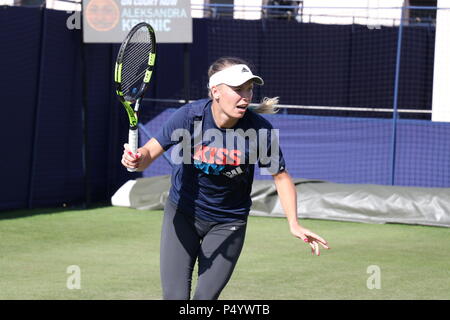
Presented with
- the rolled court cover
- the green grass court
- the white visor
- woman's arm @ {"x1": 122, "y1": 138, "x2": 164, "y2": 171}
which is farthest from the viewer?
the rolled court cover

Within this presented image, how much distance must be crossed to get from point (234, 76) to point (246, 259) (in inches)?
184

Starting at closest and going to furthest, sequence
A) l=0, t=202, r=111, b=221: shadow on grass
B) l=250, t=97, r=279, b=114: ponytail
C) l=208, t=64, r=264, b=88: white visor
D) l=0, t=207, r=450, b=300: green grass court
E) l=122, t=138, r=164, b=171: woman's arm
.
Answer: l=122, t=138, r=164, b=171: woman's arm, l=208, t=64, r=264, b=88: white visor, l=250, t=97, r=279, b=114: ponytail, l=0, t=207, r=450, b=300: green grass court, l=0, t=202, r=111, b=221: shadow on grass

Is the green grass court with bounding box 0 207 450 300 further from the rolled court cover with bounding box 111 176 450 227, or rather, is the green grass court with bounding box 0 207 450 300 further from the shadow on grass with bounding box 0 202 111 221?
the rolled court cover with bounding box 111 176 450 227

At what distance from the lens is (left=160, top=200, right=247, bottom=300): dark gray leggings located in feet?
19.2

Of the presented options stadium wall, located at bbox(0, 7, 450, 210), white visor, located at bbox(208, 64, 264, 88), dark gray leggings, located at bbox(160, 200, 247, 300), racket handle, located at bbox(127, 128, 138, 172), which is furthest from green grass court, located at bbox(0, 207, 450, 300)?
white visor, located at bbox(208, 64, 264, 88)

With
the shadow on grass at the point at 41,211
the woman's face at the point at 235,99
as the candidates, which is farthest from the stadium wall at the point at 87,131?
the woman's face at the point at 235,99

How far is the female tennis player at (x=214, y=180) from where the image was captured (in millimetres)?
5891

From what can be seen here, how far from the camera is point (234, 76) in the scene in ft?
19.3

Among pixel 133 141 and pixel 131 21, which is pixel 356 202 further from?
pixel 133 141

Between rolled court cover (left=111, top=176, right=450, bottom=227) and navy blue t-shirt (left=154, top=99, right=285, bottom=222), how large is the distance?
24.2 ft

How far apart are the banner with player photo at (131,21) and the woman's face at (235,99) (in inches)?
327

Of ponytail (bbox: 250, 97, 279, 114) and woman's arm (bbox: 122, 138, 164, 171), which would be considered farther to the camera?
ponytail (bbox: 250, 97, 279, 114)
